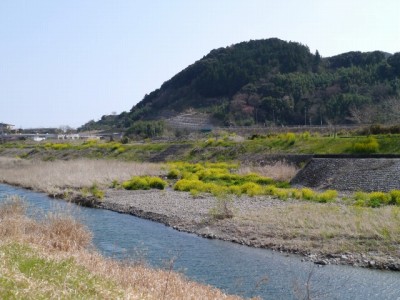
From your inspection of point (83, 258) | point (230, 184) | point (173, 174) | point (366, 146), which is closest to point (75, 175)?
point (173, 174)

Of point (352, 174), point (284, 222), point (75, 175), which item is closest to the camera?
point (284, 222)

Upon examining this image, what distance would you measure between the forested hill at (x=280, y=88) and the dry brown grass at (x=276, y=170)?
21740 mm

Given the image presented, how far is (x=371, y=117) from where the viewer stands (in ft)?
201

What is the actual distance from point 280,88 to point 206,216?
80.5 meters

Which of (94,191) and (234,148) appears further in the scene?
(234,148)

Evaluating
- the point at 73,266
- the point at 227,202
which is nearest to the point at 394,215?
the point at 227,202

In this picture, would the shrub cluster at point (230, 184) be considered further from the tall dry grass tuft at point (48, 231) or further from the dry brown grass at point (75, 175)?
the tall dry grass tuft at point (48, 231)

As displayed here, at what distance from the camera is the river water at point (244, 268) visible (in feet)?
45.1

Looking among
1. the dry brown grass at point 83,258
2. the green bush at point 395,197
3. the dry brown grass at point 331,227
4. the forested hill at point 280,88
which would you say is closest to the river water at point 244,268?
the dry brown grass at point 83,258

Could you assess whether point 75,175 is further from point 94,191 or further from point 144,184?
point 94,191

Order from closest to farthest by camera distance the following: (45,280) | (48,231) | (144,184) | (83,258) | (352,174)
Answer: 1. (45,280)
2. (83,258)
3. (48,231)
4. (352,174)
5. (144,184)

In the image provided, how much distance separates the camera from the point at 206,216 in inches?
953

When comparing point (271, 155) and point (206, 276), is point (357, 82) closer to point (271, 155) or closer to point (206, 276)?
point (271, 155)

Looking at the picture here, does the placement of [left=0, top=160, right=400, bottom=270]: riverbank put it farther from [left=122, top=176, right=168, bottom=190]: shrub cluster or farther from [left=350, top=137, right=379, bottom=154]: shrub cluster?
[left=350, top=137, right=379, bottom=154]: shrub cluster
